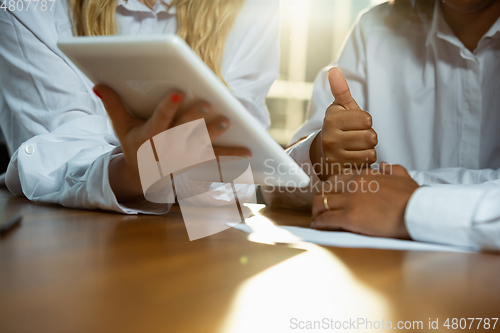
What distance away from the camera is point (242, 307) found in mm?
246

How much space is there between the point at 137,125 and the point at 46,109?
1.39 ft

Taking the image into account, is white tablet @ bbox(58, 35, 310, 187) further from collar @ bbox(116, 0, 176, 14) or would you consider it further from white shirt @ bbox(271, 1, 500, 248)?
collar @ bbox(116, 0, 176, 14)

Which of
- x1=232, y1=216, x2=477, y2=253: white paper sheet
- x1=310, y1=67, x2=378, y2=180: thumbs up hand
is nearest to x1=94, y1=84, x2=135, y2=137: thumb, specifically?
x1=232, y1=216, x2=477, y2=253: white paper sheet

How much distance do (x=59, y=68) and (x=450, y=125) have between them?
3.07 ft

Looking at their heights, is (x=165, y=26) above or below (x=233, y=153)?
above

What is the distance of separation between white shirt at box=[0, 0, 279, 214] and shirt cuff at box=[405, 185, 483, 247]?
0.39 meters

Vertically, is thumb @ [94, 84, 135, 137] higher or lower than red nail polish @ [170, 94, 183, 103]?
lower

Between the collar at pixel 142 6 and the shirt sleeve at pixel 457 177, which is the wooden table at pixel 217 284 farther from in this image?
the collar at pixel 142 6

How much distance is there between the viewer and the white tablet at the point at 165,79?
354 mm

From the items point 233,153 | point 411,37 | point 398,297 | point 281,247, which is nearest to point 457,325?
point 398,297

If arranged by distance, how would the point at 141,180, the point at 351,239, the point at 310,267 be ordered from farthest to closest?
the point at 141,180
the point at 351,239
the point at 310,267

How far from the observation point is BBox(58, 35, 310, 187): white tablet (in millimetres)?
354

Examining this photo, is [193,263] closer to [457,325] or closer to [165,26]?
[457,325]

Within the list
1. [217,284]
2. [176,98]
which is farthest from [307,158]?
[217,284]
